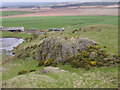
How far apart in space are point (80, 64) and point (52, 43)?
11.6 m

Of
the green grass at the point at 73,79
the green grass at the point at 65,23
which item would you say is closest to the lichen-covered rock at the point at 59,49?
the green grass at the point at 73,79

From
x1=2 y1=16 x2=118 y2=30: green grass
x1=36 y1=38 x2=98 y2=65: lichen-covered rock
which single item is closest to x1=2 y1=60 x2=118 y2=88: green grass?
x1=36 y1=38 x2=98 y2=65: lichen-covered rock

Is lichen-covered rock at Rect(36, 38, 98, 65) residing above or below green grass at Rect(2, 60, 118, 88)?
above

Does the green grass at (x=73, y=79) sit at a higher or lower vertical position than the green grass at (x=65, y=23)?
lower

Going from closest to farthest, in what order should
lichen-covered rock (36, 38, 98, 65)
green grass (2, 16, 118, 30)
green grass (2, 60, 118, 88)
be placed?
green grass (2, 60, 118, 88) < lichen-covered rock (36, 38, 98, 65) < green grass (2, 16, 118, 30)

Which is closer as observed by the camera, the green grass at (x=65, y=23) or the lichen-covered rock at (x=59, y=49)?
the lichen-covered rock at (x=59, y=49)

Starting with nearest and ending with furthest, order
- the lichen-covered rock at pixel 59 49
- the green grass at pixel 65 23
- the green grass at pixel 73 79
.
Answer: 1. the green grass at pixel 73 79
2. the lichen-covered rock at pixel 59 49
3. the green grass at pixel 65 23

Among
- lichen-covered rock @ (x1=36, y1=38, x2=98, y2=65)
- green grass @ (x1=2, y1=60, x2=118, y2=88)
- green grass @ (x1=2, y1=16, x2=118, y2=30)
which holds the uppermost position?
green grass @ (x1=2, y1=16, x2=118, y2=30)

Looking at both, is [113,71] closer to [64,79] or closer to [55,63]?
[64,79]

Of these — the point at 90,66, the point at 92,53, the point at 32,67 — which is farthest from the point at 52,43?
the point at 90,66

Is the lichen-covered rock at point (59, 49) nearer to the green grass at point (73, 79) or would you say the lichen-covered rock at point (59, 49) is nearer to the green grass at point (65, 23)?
the green grass at point (73, 79)

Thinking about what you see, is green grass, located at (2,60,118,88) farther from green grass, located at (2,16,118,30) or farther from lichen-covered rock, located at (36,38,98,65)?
green grass, located at (2,16,118,30)

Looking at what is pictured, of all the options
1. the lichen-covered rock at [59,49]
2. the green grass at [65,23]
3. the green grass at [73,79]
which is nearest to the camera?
the green grass at [73,79]

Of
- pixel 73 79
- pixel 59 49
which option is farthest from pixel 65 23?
pixel 73 79
